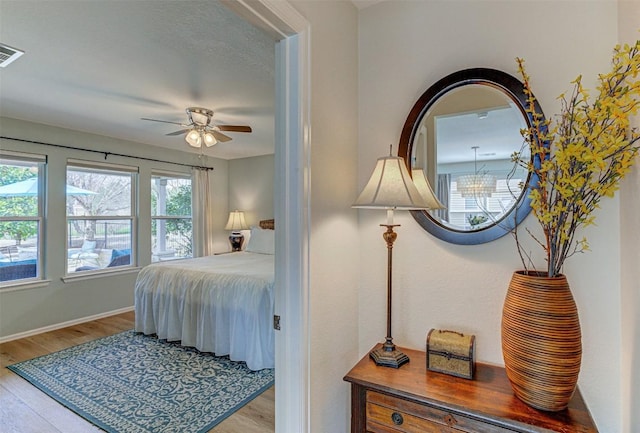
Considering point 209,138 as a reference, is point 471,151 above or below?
below

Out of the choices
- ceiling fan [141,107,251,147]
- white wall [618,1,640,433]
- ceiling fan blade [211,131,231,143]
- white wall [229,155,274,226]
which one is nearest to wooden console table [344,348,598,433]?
white wall [618,1,640,433]

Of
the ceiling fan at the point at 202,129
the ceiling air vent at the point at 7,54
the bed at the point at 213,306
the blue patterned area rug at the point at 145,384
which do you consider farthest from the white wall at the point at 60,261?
the ceiling air vent at the point at 7,54

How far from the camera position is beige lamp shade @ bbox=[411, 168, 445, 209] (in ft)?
4.44

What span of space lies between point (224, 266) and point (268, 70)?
212 cm

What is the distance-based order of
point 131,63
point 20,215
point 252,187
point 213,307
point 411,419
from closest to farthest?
1. point 411,419
2. point 131,63
3. point 213,307
4. point 20,215
5. point 252,187

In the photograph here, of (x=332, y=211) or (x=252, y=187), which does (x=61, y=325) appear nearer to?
(x=252, y=187)

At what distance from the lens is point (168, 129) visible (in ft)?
12.8

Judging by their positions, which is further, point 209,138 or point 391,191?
point 209,138

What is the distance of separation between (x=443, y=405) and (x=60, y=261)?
4544 mm

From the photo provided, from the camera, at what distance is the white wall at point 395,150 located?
1.17 meters

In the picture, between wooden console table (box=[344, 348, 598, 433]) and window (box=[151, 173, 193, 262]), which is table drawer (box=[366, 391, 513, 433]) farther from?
window (box=[151, 173, 193, 262])

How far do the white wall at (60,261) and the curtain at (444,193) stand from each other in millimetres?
4377

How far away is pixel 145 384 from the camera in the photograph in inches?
98.3

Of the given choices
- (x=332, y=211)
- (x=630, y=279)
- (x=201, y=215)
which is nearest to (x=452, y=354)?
Answer: (x=630, y=279)
